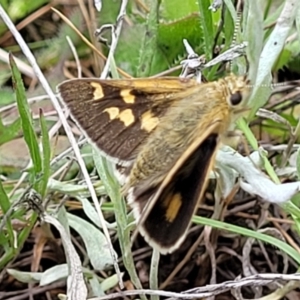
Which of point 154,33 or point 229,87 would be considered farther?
point 154,33

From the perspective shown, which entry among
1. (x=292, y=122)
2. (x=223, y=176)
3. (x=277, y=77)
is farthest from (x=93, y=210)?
(x=277, y=77)

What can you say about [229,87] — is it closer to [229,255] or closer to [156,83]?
[156,83]

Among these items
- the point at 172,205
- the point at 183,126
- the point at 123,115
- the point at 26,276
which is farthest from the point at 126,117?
the point at 26,276

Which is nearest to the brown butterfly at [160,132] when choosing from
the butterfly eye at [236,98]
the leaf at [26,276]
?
the butterfly eye at [236,98]

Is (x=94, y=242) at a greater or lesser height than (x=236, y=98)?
lesser

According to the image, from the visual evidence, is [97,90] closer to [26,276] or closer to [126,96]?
[126,96]

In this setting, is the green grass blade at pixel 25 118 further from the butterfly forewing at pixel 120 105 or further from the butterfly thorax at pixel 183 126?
the butterfly thorax at pixel 183 126
